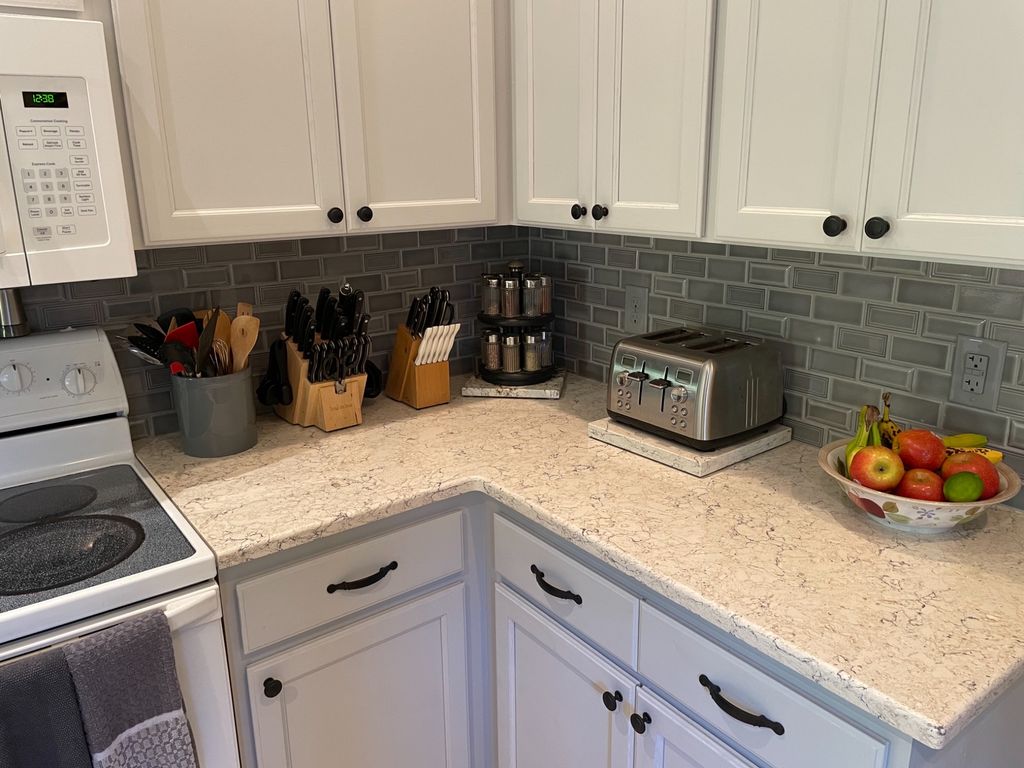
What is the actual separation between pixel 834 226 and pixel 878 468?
0.41 metres

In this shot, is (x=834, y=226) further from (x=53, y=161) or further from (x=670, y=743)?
(x=53, y=161)

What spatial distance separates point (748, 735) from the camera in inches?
44.0

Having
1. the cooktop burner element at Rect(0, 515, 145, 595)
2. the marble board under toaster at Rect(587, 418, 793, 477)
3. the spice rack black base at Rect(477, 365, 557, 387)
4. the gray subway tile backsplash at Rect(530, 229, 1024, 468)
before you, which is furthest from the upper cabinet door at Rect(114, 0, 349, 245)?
the gray subway tile backsplash at Rect(530, 229, 1024, 468)

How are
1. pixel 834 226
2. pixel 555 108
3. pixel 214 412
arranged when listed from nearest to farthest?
pixel 834 226 → pixel 214 412 → pixel 555 108

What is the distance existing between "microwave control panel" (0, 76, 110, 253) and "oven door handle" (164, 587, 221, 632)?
0.63 m

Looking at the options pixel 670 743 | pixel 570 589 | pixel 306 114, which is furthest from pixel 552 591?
pixel 306 114

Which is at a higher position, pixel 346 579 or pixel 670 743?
pixel 346 579

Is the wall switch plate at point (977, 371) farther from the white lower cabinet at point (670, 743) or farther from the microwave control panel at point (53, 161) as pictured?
the microwave control panel at point (53, 161)

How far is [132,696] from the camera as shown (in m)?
1.14

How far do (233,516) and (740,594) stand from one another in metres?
0.90

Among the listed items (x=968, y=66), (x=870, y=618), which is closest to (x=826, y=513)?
(x=870, y=618)

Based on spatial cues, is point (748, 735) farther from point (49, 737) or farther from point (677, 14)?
point (677, 14)

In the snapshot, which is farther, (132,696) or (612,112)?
(612,112)

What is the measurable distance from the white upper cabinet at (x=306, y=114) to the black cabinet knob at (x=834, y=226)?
2.93 ft
